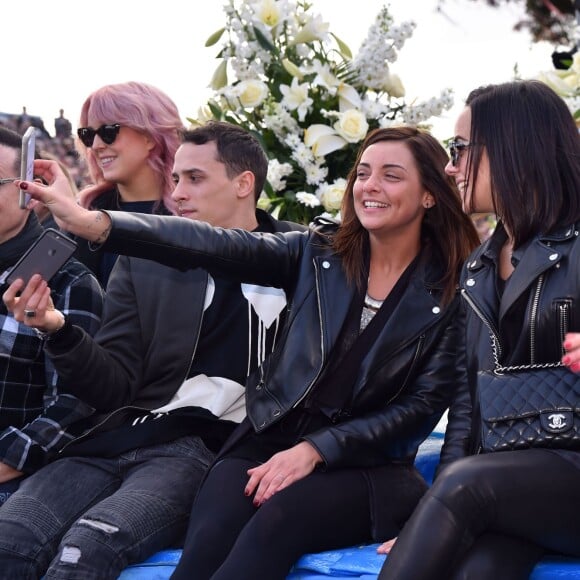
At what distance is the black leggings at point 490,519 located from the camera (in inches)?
106

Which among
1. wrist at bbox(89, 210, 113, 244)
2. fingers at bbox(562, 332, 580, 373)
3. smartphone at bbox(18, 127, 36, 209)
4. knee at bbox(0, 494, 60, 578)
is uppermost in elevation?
smartphone at bbox(18, 127, 36, 209)

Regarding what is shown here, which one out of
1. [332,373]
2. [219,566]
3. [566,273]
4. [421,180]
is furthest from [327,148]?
[219,566]

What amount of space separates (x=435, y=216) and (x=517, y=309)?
71cm

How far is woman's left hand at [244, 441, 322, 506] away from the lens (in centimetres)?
322

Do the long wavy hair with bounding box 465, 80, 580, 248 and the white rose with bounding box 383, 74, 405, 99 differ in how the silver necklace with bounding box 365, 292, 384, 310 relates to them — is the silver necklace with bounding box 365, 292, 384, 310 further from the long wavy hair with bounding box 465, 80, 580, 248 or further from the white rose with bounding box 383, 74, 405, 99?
the white rose with bounding box 383, 74, 405, 99

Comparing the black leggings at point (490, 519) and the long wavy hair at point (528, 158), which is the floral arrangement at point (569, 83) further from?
the black leggings at point (490, 519)

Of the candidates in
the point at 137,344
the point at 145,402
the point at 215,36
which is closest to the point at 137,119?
the point at 215,36

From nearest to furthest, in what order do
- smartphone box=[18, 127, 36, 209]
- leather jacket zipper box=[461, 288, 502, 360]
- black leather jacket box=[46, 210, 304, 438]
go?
1. leather jacket zipper box=[461, 288, 502, 360]
2. smartphone box=[18, 127, 36, 209]
3. black leather jacket box=[46, 210, 304, 438]

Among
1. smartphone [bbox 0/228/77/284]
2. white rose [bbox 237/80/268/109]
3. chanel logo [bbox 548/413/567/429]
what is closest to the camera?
chanel logo [bbox 548/413/567/429]

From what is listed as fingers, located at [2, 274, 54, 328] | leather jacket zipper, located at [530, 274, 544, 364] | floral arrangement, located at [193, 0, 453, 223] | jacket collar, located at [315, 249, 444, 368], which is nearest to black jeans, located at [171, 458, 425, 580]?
jacket collar, located at [315, 249, 444, 368]

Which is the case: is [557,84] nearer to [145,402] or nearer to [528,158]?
[528,158]

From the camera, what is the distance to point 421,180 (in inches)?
144

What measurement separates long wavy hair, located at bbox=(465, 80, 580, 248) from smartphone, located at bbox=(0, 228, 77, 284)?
4.09 ft

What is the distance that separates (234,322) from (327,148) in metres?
1.00
